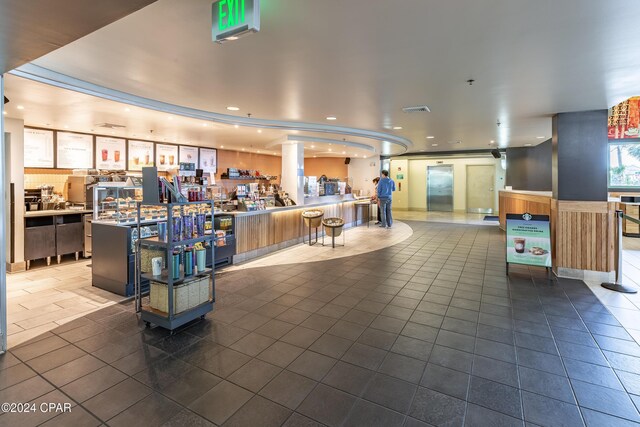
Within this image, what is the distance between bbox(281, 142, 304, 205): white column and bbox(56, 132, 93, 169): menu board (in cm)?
484

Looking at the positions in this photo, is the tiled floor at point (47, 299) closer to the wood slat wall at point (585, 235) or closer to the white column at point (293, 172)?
the white column at point (293, 172)

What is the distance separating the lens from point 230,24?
2.32 meters

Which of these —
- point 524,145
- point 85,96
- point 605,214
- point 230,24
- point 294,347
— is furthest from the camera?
point 524,145

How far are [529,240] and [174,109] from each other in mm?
6770

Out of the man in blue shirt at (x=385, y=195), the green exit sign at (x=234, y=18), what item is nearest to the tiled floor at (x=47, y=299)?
the green exit sign at (x=234, y=18)

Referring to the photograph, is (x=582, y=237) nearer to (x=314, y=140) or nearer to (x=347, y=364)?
(x=347, y=364)

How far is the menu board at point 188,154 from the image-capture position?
9.73 m

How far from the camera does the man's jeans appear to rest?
1118 centimetres

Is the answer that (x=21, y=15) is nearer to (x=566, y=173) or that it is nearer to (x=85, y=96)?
(x=85, y=96)

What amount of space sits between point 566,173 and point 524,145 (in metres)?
6.92

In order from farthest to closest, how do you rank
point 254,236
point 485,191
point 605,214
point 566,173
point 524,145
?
point 485,191 < point 524,145 < point 254,236 < point 566,173 < point 605,214

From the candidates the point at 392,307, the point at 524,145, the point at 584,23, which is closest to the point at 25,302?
the point at 392,307

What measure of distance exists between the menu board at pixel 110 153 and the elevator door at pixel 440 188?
14.0 meters

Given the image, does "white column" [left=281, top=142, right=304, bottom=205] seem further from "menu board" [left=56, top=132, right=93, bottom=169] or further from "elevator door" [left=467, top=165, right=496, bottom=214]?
"elevator door" [left=467, top=165, right=496, bottom=214]
